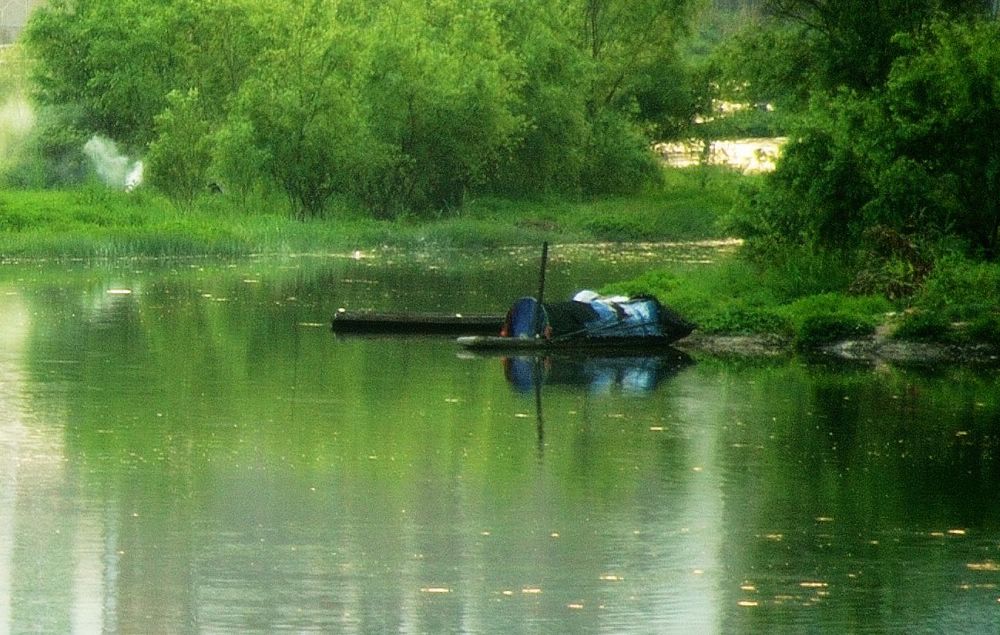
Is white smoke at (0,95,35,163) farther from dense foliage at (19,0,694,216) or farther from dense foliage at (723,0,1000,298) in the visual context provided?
dense foliage at (723,0,1000,298)

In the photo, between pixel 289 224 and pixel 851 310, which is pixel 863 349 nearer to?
pixel 851 310

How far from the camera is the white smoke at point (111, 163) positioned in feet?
229

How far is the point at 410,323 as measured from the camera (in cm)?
3494

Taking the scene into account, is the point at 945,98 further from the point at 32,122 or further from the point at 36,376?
the point at 32,122

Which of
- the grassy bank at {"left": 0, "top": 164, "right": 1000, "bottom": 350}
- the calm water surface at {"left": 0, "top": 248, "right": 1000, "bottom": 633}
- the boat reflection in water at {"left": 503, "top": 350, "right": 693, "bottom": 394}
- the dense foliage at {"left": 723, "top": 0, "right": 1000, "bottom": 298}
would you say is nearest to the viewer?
the calm water surface at {"left": 0, "top": 248, "right": 1000, "bottom": 633}

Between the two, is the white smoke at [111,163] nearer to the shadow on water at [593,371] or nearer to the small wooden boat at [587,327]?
the small wooden boat at [587,327]

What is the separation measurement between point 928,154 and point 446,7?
42.4 m

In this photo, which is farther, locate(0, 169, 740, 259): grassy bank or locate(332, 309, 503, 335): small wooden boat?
locate(0, 169, 740, 259): grassy bank

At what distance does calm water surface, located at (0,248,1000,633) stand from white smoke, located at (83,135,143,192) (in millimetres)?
34733

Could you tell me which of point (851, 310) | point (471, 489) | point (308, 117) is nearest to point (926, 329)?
point (851, 310)

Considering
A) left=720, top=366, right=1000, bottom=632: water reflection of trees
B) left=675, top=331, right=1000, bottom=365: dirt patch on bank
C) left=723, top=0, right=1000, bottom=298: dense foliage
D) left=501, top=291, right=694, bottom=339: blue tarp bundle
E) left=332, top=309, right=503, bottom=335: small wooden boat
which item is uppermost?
left=723, top=0, right=1000, bottom=298: dense foliage

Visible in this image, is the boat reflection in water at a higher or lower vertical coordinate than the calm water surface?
higher

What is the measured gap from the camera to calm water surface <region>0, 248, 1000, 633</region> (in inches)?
599

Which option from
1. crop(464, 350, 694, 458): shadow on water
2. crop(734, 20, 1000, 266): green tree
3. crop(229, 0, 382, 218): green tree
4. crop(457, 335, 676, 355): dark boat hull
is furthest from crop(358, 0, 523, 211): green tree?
crop(464, 350, 694, 458): shadow on water
